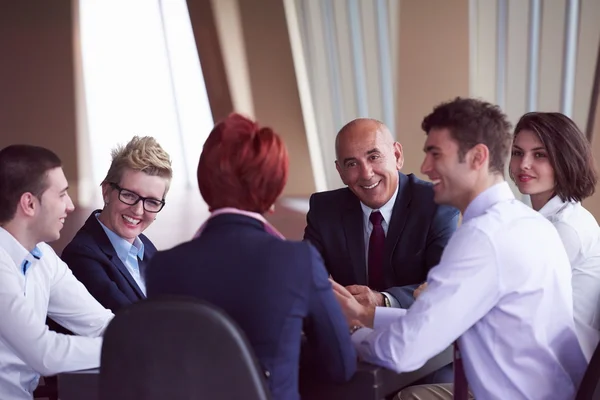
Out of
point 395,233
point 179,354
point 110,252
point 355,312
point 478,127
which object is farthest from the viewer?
point 395,233

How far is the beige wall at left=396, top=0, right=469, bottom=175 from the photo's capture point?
18.3 feet

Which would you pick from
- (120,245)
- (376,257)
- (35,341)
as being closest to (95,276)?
(120,245)

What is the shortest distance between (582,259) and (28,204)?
1.80 metres

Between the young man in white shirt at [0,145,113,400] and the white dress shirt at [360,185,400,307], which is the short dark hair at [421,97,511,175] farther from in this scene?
the young man in white shirt at [0,145,113,400]

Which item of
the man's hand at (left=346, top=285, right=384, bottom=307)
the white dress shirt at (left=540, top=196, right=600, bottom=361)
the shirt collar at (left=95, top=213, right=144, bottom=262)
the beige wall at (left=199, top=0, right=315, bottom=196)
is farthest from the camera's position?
the beige wall at (left=199, top=0, right=315, bottom=196)

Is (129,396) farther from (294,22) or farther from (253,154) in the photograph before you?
(294,22)

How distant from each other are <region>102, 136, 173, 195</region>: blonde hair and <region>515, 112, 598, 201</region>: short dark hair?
4.69ft

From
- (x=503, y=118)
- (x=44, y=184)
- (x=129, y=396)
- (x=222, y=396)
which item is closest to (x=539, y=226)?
(x=503, y=118)

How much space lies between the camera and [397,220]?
3.10m

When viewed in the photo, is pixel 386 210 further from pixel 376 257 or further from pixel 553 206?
pixel 553 206

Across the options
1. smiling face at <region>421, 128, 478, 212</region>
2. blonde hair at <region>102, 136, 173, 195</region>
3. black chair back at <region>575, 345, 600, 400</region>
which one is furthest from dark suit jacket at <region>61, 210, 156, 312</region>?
black chair back at <region>575, 345, 600, 400</region>

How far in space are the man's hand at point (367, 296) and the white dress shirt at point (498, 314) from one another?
1.88ft

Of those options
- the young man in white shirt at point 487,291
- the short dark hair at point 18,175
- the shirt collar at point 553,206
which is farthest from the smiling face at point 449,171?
the short dark hair at point 18,175

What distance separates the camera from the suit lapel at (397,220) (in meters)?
3.05
